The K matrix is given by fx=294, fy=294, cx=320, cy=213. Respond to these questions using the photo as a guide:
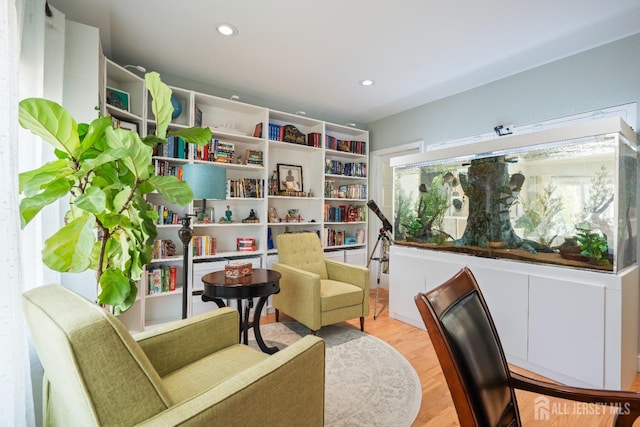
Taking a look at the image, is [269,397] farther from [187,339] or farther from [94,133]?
[94,133]

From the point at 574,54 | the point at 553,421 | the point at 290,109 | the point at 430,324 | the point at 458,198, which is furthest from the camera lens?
the point at 290,109

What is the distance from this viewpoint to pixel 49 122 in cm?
100

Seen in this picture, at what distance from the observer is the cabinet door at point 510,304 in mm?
2266

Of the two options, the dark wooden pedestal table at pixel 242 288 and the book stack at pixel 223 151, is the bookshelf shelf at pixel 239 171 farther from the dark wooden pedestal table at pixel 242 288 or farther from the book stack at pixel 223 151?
the dark wooden pedestal table at pixel 242 288

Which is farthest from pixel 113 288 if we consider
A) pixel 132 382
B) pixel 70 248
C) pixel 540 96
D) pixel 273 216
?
pixel 540 96

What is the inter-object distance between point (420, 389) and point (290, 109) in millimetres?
3436

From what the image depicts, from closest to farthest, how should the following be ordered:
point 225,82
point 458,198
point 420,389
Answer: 1. point 420,389
2. point 458,198
3. point 225,82

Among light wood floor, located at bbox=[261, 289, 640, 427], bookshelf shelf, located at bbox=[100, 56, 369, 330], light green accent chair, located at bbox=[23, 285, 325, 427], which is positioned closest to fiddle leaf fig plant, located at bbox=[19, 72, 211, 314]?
light green accent chair, located at bbox=[23, 285, 325, 427]

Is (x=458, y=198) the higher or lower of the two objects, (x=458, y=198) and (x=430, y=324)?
the higher

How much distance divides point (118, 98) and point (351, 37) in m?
2.06

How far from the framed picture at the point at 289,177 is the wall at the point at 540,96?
5.16ft

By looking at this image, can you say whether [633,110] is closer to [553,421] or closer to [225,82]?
[553,421]

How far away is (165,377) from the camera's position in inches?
52.9

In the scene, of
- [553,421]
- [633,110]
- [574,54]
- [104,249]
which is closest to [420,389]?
[553,421]
